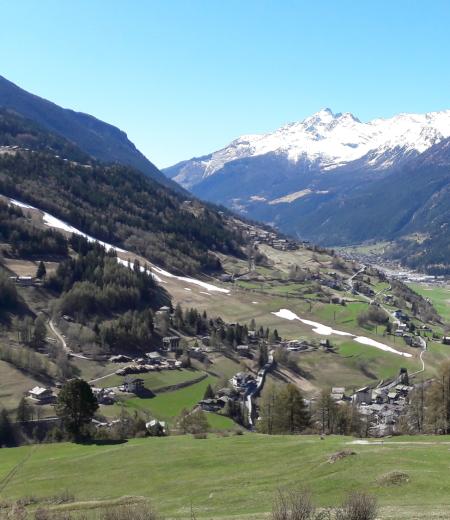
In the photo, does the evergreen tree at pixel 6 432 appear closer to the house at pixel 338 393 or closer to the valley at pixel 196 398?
the valley at pixel 196 398

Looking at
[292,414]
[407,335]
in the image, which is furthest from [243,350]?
[292,414]

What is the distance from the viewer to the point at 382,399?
116875 mm

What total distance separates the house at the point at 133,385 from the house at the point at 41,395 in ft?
50.4

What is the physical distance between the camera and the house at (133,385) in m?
110

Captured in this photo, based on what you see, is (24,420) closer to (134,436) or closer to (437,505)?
(134,436)

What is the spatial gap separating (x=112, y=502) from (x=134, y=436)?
31.9 m

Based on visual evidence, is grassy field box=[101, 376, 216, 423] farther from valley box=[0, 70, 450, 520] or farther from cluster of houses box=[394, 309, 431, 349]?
cluster of houses box=[394, 309, 431, 349]

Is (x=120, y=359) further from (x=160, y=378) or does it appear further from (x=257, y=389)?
(x=257, y=389)

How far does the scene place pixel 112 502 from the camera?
1501 inches

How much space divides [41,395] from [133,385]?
18633mm

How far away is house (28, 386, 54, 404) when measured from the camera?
97.4m

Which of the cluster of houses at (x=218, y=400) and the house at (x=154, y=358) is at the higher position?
the cluster of houses at (x=218, y=400)

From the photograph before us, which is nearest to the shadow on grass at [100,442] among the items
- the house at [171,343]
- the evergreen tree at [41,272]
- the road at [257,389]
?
the road at [257,389]

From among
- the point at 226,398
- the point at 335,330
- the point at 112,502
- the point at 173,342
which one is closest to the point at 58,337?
the point at 173,342
